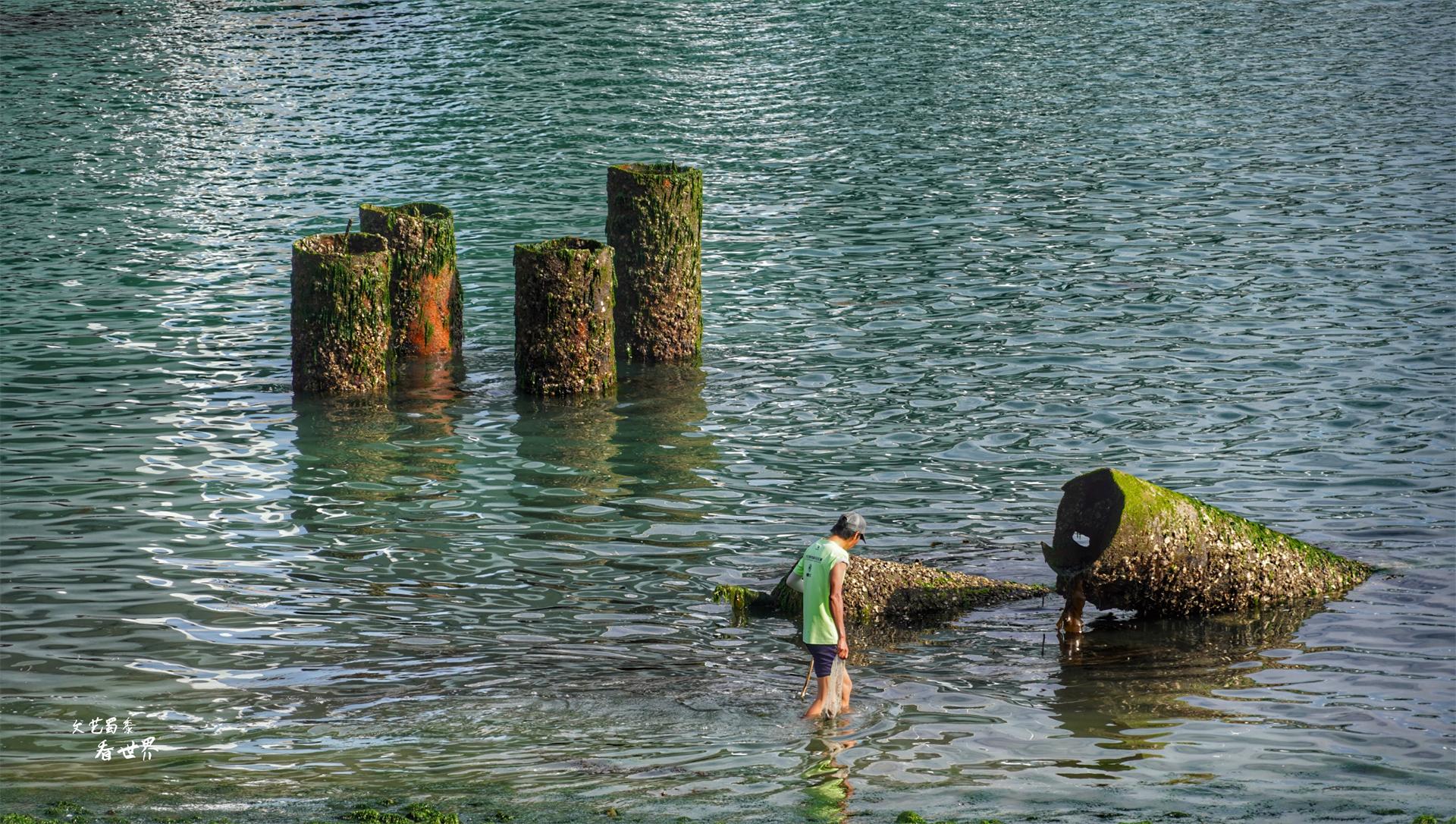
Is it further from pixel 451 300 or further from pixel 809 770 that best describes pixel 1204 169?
pixel 809 770

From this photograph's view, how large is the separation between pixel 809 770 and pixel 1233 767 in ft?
8.54

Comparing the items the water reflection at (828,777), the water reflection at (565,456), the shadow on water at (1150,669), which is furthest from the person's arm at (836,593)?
the water reflection at (565,456)

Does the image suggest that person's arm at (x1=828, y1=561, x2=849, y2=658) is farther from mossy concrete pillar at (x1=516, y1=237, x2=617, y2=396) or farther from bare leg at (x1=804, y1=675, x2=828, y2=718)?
mossy concrete pillar at (x1=516, y1=237, x2=617, y2=396)

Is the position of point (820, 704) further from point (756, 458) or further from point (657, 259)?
point (657, 259)

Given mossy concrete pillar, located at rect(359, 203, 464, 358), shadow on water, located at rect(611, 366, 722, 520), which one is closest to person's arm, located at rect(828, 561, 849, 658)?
shadow on water, located at rect(611, 366, 722, 520)

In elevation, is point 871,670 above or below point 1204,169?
below

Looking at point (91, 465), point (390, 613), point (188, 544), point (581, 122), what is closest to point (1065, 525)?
point (390, 613)

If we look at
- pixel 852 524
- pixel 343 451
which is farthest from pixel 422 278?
pixel 852 524

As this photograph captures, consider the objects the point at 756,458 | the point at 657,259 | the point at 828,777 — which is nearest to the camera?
the point at 828,777

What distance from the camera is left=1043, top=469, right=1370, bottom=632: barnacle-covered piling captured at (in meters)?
12.1

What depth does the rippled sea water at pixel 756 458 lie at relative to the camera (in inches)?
399

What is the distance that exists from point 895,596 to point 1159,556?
202cm

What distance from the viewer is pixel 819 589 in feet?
36.1

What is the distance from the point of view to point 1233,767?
32.5 feet
